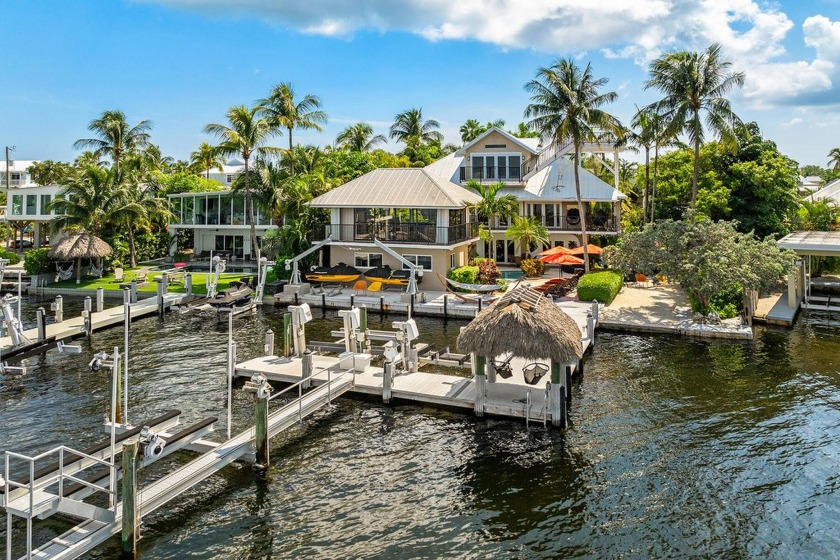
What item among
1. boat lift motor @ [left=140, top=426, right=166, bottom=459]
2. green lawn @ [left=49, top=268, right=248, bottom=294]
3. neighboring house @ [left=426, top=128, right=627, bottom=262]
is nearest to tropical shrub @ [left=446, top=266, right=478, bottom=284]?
neighboring house @ [left=426, top=128, right=627, bottom=262]

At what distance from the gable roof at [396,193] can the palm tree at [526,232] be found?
3022 millimetres

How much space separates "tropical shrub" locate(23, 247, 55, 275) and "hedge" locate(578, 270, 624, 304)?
34.0 metres

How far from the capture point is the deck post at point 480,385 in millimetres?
16547

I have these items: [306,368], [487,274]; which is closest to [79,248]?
[487,274]

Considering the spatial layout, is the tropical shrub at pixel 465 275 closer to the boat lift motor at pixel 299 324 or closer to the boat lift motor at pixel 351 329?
the boat lift motor at pixel 351 329

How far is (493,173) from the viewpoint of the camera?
44.4 metres

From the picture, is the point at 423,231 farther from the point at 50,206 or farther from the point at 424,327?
the point at 50,206

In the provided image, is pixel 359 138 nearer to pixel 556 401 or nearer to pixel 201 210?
pixel 201 210

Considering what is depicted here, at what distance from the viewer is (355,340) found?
2114 cm

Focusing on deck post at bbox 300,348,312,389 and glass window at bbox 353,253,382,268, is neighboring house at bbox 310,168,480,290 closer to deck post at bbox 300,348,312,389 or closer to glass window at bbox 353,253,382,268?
glass window at bbox 353,253,382,268

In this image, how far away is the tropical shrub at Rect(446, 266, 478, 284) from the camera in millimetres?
33875

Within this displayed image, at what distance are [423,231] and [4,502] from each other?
27.3 metres

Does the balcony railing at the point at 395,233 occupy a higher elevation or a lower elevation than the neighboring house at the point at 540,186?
lower

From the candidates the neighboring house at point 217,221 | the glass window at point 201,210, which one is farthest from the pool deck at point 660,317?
the glass window at point 201,210
